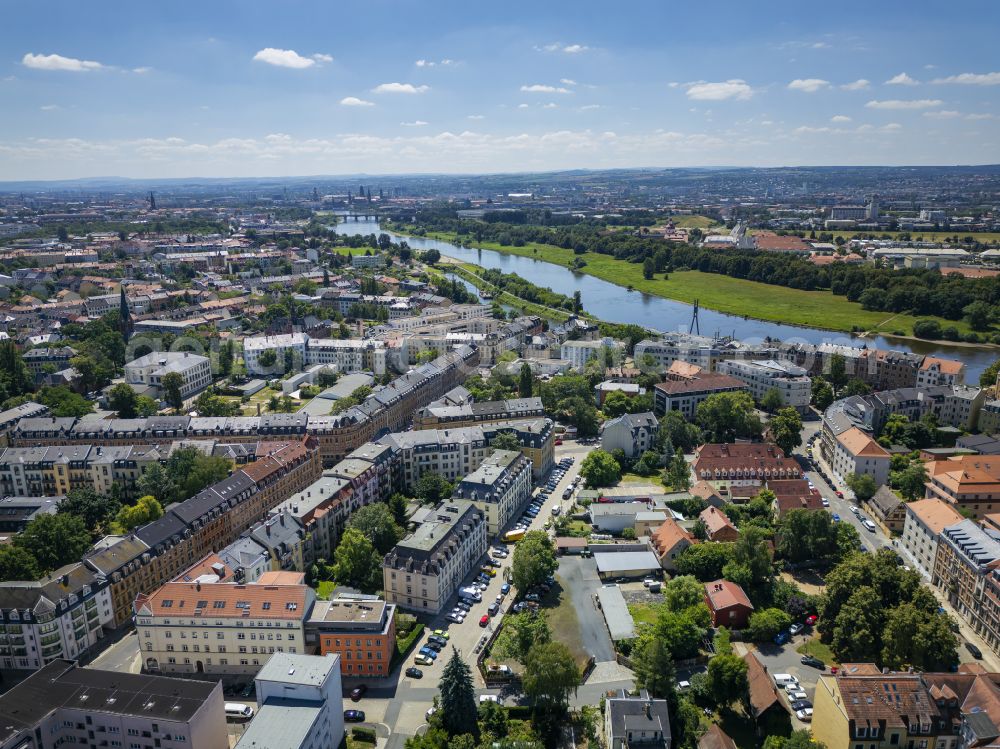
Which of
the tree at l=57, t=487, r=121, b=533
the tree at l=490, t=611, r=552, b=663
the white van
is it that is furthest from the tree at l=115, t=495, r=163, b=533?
the tree at l=490, t=611, r=552, b=663

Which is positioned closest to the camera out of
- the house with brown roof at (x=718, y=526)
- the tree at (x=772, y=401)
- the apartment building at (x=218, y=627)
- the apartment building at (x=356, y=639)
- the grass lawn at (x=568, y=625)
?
the apartment building at (x=356, y=639)

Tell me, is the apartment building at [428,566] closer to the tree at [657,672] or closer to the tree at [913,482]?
the tree at [657,672]

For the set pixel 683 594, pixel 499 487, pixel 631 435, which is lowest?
pixel 683 594

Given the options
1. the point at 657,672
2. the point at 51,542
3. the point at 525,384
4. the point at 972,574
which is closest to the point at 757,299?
the point at 525,384

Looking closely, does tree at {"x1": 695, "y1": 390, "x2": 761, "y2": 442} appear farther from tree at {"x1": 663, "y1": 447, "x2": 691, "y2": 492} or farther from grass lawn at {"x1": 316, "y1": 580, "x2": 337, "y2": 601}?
grass lawn at {"x1": 316, "y1": 580, "x2": 337, "y2": 601}

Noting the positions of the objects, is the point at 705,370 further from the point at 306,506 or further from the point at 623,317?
the point at 306,506

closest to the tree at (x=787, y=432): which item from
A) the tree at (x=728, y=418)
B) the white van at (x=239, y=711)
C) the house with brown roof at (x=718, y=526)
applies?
the tree at (x=728, y=418)

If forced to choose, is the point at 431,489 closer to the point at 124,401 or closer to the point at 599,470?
the point at 599,470
